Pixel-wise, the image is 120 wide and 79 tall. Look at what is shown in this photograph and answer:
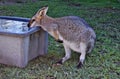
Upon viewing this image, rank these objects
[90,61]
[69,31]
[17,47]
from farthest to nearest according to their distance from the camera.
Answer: [90,61], [69,31], [17,47]

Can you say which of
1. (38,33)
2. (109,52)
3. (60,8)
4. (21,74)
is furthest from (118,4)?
(21,74)

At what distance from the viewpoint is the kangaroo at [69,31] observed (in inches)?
172

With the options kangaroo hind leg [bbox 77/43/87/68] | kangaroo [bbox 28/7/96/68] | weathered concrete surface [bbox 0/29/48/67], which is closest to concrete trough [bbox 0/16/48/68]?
weathered concrete surface [bbox 0/29/48/67]

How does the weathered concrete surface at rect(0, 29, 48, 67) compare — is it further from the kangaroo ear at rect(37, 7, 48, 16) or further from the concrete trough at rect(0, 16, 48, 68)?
the kangaroo ear at rect(37, 7, 48, 16)

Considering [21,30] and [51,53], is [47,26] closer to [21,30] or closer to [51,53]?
[21,30]

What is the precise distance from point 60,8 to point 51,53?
13.5 ft

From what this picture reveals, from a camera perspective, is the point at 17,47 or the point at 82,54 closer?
the point at 17,47

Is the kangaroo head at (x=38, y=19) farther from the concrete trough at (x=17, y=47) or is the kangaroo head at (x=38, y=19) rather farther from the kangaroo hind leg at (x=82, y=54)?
the kangaroo hind leg at (x=82, y=54)

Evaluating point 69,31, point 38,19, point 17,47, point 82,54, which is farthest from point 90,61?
point 17,47

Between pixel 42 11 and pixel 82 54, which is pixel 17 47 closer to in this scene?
pixel 42 11

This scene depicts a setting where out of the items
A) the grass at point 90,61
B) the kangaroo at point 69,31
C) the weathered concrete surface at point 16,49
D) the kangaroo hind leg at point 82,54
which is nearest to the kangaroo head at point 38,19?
the kangaroo at point 69,31

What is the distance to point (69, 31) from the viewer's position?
4387mm

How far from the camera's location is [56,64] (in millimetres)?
4406

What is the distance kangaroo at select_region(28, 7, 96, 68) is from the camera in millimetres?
4363
